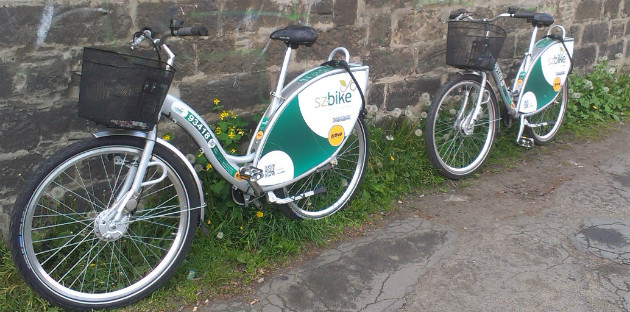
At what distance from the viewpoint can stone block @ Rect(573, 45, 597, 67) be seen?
6.44 m

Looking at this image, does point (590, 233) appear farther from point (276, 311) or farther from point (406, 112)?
point (276, 311)

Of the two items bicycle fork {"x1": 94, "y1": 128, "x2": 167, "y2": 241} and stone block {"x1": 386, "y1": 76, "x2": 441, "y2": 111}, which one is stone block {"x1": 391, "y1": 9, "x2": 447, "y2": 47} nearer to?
stone block {"x1": 386, "y1": 76, "x2": 441, "y2": 111}

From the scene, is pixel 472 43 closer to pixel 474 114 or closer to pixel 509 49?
pixel 474 114

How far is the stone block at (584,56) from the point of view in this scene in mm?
6438

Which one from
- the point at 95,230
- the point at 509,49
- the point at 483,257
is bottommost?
the point at 483,257

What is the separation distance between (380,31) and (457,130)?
3.27 ft

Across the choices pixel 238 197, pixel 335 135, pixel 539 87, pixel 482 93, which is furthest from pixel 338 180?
pixel 539 87

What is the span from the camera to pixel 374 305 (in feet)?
10.2

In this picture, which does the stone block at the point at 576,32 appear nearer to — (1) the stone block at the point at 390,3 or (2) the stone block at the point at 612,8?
(2) the stone block at the point at 612,8

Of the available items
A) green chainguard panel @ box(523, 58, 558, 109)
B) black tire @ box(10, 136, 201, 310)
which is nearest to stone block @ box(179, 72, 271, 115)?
black tire @ box(10, 136, 201, 310)

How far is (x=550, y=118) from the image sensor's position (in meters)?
5.89

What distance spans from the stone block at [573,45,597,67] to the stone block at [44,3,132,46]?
16.4ft

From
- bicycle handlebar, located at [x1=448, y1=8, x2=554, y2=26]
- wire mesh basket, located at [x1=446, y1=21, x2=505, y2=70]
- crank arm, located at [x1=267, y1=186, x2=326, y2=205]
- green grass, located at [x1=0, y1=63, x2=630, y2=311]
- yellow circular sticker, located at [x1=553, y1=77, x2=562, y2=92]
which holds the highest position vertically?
bicycle handlebar, located at [x1=448, y1=8, x2=554, y2=26]

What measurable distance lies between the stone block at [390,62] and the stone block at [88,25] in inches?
76.7
